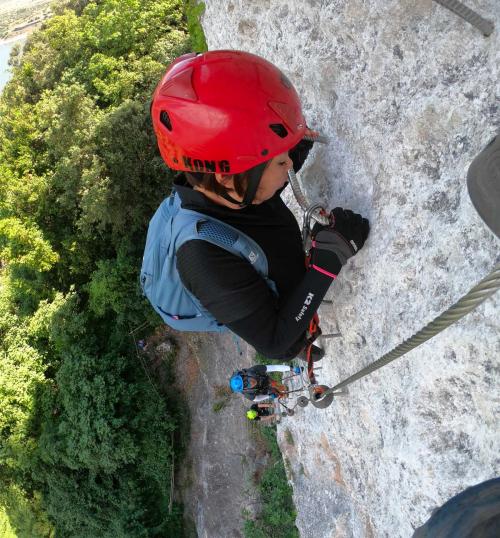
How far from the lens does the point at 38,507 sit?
38.1 ft

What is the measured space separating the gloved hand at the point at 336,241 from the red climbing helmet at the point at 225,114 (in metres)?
0.41

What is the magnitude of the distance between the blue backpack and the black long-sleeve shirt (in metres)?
0.05

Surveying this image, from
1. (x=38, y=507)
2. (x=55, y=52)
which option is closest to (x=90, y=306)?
(x=38, y=507)

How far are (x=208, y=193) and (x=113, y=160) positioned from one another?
8.69m

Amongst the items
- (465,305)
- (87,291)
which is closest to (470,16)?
(465,305)

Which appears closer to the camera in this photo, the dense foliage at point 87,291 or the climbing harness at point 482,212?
the climbing harness at point 482,212

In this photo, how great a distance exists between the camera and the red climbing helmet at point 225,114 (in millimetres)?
1847

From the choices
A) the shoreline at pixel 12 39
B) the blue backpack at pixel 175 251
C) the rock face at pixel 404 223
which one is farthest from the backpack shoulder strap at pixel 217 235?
the shoreline at pixel 12 39

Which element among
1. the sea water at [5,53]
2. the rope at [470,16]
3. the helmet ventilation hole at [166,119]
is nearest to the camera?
the rope at [470,16]

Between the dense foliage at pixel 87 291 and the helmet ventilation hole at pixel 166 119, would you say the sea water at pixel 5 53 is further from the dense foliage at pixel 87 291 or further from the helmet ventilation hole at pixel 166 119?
the helmet ventilation hole at pixel 166 119

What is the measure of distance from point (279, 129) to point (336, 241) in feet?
1.77

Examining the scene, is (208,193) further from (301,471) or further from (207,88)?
(301,471)

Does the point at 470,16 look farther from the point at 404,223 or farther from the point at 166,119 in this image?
the point at 166,119

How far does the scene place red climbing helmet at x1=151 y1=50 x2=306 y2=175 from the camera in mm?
1847
